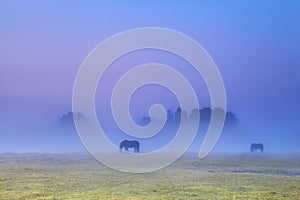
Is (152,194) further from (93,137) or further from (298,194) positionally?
(93,137)

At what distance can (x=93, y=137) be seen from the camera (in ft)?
604

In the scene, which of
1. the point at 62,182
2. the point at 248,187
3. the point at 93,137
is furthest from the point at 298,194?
the point at 93,137

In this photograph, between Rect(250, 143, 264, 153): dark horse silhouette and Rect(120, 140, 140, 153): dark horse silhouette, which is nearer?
Rect(120, 140, 140, 153): dark horse silhouette

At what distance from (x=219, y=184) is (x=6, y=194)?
712 inches

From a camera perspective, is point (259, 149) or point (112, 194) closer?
point (112, 194)

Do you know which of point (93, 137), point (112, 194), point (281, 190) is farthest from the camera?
point (93, 137)

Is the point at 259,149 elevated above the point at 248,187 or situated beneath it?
elevated above

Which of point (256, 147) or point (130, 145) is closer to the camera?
point (130, 145)

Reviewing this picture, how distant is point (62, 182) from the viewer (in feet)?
135

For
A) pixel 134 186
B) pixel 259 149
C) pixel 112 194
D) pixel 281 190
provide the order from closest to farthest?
pixel 112 194
pixel 281 190
pixel 134 186
pixel 259 149

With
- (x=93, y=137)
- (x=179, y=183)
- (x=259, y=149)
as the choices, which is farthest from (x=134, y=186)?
(x=93, y=137)

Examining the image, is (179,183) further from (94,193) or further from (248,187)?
(94,193)

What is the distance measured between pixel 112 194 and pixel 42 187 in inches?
291

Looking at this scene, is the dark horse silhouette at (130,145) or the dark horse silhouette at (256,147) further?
the dark horse silhouette at (256,147)
